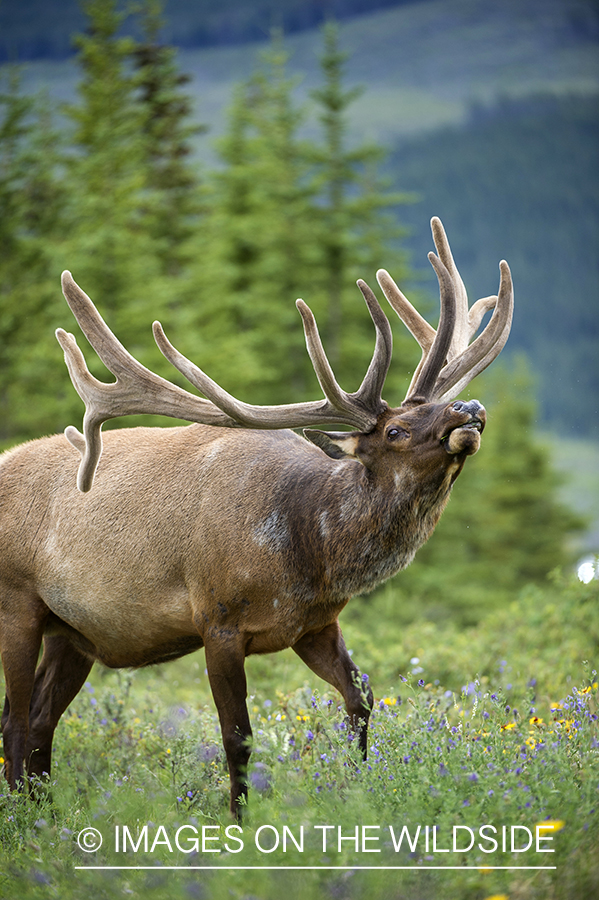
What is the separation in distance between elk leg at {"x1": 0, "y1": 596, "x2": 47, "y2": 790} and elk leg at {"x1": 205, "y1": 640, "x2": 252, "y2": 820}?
1.15m

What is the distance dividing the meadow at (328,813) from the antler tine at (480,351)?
146 cm

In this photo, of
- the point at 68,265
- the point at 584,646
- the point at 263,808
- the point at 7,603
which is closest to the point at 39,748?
the point at 7,603

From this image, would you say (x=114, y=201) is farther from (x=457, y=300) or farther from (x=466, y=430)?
(x=466, y=430)

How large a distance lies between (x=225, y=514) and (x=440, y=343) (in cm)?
131

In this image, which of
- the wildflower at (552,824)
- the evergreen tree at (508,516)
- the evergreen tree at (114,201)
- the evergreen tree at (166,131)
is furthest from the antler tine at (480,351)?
the evergreen tree at (166,131)

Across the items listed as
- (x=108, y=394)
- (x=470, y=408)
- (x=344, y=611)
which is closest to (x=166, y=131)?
(x=344, y=611)

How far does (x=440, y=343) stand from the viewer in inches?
165

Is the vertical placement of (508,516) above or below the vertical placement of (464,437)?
below

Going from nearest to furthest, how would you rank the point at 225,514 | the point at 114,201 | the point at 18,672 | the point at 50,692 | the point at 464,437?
the point at 464,437 → the point at 225,514 → the point at 18,672 → the point at 50,692 → the point at 114,201

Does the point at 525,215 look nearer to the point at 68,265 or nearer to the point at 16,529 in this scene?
the point at 68,265

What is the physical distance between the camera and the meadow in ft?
9.29

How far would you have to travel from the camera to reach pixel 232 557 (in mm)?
4070

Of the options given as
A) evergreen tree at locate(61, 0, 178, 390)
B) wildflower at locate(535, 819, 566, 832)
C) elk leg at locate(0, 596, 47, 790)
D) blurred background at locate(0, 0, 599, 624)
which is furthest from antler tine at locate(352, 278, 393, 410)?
evergreen tree at locate(61, 0, 178, 390)

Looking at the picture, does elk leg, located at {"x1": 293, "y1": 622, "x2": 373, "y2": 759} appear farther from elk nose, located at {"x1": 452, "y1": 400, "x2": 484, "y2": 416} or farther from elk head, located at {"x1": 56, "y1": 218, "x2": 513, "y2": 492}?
elk nose, located at {"x1": 452, "y1": 400, "x2": 484, "y2": 416}
